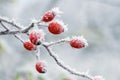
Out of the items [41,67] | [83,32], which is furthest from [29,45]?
[83,32]

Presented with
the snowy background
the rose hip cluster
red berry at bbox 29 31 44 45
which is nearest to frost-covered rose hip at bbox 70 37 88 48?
the rose hip cluster

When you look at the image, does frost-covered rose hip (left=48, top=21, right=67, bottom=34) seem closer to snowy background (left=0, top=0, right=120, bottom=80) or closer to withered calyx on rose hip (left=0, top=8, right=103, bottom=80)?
withered calyx on rose hip (left=0, top=8, right=103, bottom=80)

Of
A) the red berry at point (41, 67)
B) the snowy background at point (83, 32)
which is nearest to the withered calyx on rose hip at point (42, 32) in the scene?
the red berry at point (41, 67)

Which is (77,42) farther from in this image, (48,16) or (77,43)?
(48,16)

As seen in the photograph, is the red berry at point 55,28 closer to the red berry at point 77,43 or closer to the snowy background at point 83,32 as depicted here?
the red berry at point 77,43

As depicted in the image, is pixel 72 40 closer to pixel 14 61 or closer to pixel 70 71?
pixel 70 71
